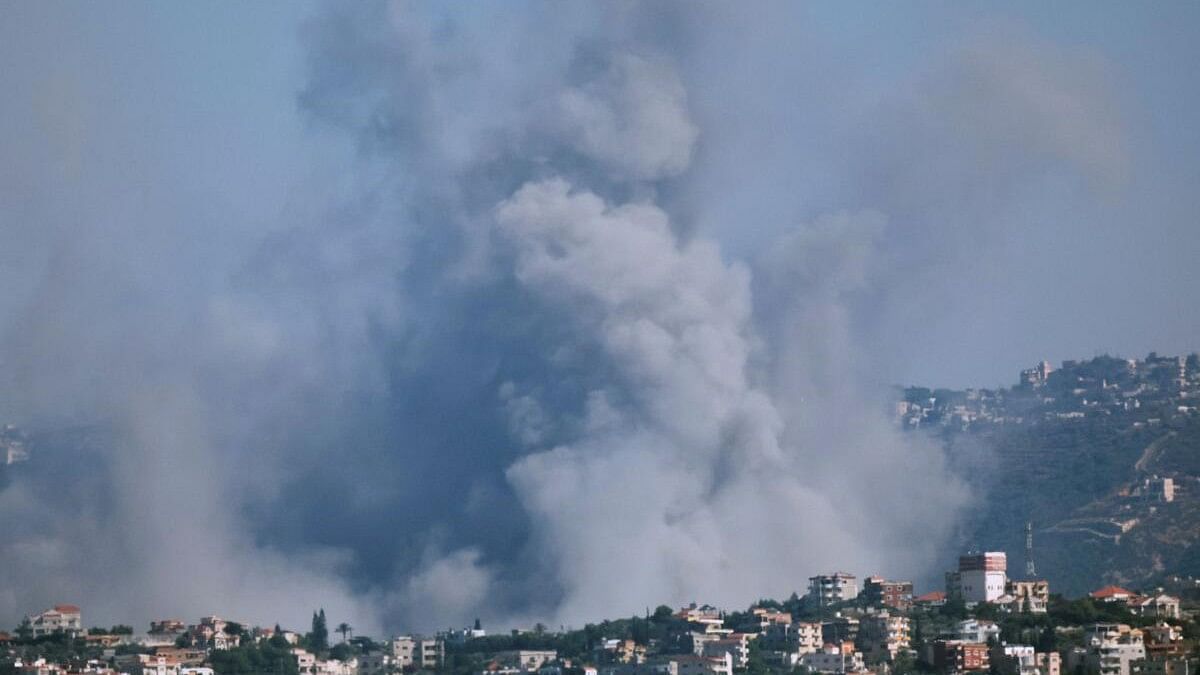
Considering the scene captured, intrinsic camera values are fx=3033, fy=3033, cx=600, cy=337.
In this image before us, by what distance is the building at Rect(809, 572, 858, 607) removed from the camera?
55938 mm

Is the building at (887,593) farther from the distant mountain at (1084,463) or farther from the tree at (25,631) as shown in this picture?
the tree at (25,631)

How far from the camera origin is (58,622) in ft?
179

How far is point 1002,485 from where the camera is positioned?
74.2 m

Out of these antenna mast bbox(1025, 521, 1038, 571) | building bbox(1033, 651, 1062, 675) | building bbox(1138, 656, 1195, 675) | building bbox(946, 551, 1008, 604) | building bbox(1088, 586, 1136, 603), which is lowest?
building bbox(1138, 656, 1195, 675)

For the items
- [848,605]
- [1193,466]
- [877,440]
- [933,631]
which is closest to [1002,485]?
[1193,466]

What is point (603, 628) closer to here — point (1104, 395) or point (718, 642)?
point (718, 642)

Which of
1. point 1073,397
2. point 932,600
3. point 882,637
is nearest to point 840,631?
point 882,637

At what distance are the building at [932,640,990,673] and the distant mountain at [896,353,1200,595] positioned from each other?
45.3 ft

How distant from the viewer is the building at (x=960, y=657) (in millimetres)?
45656

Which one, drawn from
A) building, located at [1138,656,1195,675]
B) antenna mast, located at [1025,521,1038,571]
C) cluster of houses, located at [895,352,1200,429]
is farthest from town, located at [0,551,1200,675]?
cluster of houses, located at [895,352,1200,429]

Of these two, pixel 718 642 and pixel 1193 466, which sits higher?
pixel 1193 466

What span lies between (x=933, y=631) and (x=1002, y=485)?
24824 mm

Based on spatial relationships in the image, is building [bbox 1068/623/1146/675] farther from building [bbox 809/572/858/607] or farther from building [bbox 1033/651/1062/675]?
building [bbox 809/572/858/607]

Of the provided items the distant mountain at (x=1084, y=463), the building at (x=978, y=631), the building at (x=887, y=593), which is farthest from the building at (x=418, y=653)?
the distant mountain at (x=1084, y=463)
